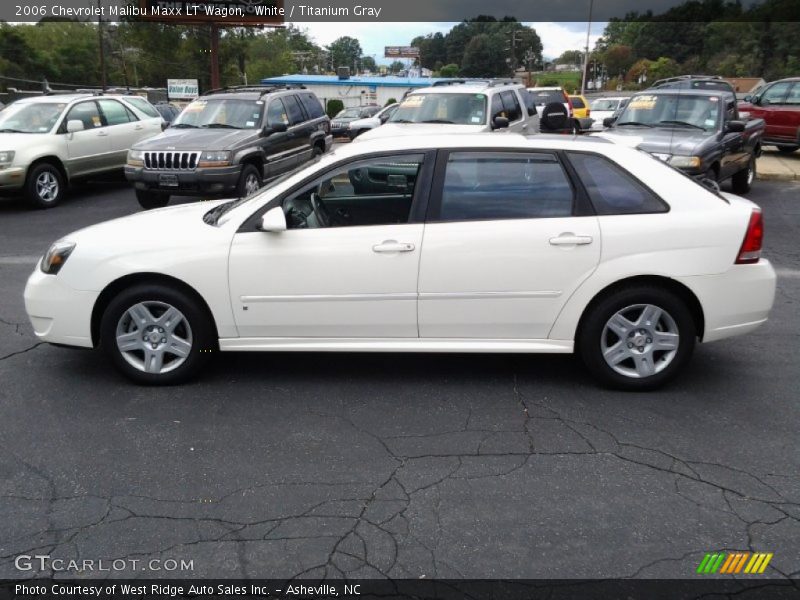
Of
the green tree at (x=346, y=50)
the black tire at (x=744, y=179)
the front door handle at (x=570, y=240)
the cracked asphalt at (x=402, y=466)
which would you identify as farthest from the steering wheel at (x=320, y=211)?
the green tree at (x=346, y=50)

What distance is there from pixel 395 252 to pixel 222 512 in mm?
1887

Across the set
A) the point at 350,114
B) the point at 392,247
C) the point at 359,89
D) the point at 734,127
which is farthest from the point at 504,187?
the point at 359,89

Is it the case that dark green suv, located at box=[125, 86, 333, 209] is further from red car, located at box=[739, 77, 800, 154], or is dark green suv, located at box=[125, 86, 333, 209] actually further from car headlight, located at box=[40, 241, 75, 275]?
red car, located at box=[739, 77, 800, 154]

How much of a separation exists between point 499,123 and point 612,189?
6910 mm

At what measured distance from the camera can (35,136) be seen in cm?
1188

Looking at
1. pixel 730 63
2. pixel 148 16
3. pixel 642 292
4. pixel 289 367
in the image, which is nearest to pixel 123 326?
pixel 289 367

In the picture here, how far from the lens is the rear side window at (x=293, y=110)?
12.9 meters

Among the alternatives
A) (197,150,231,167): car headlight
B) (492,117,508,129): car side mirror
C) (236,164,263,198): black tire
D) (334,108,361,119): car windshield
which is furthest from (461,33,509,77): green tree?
(197,150,231,167): car headlight

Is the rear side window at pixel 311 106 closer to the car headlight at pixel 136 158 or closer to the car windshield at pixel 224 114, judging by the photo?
the car windshield at pixel 224 114

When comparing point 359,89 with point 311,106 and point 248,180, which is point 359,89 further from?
point 248,180

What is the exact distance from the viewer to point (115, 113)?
539 inches

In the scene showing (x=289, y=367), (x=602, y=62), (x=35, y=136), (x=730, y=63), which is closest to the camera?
(x=289, y=367)

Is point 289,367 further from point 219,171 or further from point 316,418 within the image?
point 219,171
